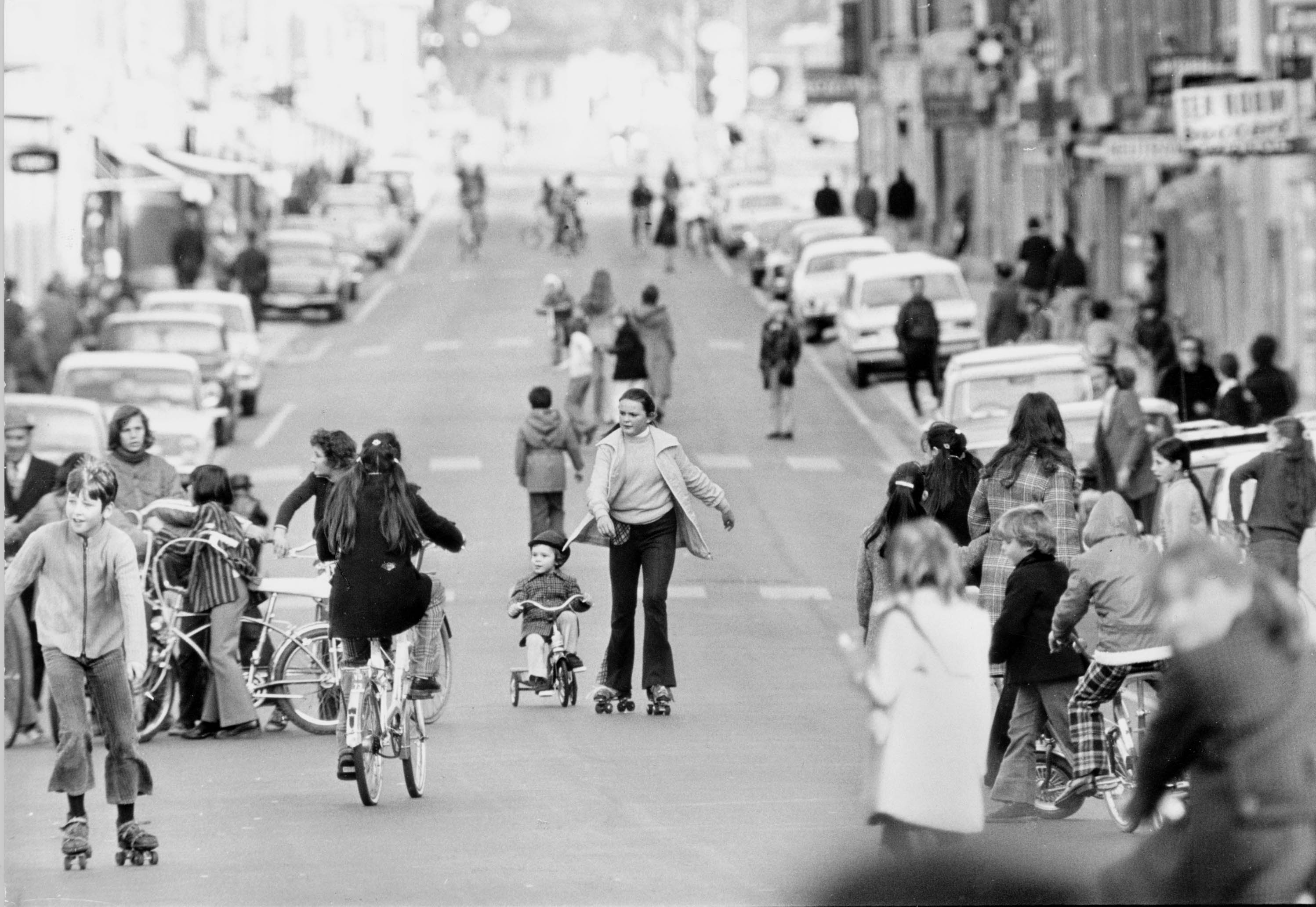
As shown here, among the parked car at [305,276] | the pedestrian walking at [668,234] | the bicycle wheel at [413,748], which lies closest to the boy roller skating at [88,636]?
the bicycle wheel at [413,748]

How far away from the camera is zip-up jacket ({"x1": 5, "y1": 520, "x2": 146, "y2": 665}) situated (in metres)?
11.7

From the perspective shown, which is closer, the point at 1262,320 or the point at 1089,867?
the point at 1089,867

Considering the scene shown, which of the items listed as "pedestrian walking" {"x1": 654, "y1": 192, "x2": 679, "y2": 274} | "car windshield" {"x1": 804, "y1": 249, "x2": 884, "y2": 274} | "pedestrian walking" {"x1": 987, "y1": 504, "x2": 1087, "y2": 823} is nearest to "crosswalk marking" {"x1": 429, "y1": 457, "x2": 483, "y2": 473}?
"car windshield" {"x1": 804, "y1": 249, "x2": 884, "y2": 274}

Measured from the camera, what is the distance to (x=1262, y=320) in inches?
1415

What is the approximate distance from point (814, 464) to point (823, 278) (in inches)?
575

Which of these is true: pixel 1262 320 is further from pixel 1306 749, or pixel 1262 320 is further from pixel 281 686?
pixel 1306 749

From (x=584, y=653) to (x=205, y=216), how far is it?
145 ft

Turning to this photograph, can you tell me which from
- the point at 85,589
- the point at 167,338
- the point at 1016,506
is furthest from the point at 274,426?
the point at 85,589

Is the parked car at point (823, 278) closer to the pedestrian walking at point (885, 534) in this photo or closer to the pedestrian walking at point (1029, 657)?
the pedestrian walking at point (885, 534)

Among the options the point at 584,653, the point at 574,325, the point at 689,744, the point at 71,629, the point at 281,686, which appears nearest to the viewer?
the point at 71,629

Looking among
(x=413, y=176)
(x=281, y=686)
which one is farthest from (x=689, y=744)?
(x=413, y=176)

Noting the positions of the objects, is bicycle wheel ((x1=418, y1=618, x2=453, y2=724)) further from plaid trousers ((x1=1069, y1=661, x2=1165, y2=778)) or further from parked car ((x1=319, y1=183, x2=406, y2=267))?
parked car ((x1=319, y1=183, x2=406, y2=267))

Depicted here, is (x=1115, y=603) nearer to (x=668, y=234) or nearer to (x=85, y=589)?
(x=85, y=589)

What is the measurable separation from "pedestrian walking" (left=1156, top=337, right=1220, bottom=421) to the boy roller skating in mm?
15247
